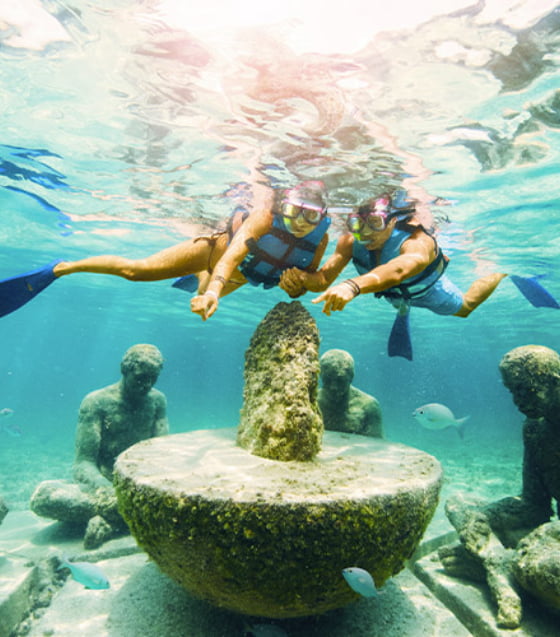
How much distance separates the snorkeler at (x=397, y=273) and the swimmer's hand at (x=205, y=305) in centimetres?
105

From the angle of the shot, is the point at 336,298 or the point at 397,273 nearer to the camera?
the point at 336,298

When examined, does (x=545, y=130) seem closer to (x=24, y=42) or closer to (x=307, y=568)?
(x=307, y=568)

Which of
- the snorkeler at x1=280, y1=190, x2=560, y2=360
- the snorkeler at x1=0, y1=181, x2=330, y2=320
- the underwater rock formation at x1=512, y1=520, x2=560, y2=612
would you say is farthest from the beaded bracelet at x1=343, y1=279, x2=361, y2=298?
the underwater rock formation at x1=512, y1=520, x2=560, y2=612

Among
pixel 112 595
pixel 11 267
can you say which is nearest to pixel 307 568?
pixel 112 595

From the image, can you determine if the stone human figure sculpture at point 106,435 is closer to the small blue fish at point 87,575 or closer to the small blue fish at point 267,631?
the small blue fish at point 87,575

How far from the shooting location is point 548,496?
552cm

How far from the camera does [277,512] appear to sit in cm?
256

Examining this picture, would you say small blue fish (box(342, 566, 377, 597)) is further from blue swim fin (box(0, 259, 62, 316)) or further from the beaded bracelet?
blue swim fin (box(0, 259, 62, 316))

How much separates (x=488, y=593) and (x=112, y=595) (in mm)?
4690

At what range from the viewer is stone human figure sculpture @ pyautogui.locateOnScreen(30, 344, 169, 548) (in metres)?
6.30

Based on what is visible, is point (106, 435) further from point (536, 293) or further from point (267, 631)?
point (536, 293)

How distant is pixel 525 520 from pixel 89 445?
779 centimetres

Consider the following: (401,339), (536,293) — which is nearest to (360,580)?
(401,339)

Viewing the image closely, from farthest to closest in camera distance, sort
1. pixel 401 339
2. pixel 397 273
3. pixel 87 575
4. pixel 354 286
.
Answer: pixel 401 339, pixel 87 575, pixel 397 273, pixel 354 286
